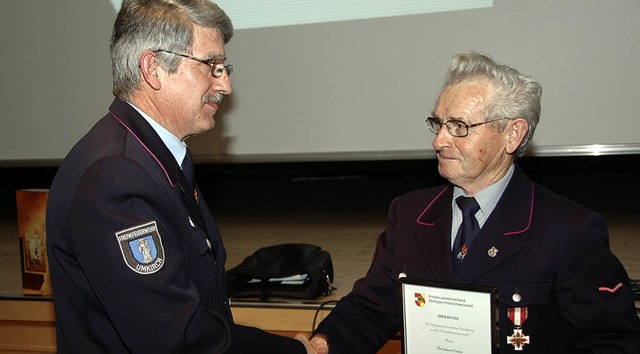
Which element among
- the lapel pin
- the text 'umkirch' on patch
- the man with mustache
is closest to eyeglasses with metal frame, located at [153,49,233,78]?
the man with mustache

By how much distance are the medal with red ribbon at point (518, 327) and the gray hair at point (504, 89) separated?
1.59 feet

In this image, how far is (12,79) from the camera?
183 inches

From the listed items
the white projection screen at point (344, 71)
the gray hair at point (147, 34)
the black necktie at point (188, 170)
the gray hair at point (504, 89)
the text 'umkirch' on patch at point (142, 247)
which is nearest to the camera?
the text 'umkirch' on patch at point (142, 247)

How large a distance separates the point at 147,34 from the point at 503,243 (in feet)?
3.50

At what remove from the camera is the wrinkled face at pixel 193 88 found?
1.79 metres

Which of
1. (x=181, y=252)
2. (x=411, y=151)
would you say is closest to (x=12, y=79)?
(x=411, y=151)

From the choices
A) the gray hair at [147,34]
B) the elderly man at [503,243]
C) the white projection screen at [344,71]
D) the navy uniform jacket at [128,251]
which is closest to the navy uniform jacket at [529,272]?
the elderly man at [503,243]

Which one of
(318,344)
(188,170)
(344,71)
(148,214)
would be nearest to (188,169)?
(188,170)

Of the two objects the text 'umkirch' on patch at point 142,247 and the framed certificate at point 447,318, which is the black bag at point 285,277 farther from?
the text 'umkirch' on patch at point 142,247

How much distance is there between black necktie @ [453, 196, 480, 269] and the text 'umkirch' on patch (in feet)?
2.92

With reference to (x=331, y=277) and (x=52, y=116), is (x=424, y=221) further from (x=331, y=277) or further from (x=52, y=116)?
(x=52, y=116)

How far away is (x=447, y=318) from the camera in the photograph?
6.21 feet

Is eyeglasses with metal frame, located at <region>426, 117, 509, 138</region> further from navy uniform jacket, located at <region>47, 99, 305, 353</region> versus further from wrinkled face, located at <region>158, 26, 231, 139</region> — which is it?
navy uniform jacket, located at <region>47, 99, 305, 353</region>

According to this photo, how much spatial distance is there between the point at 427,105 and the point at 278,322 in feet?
5.02
